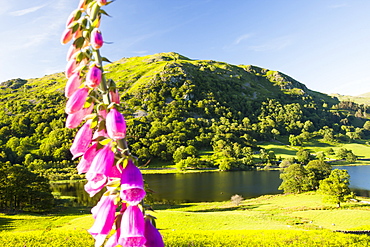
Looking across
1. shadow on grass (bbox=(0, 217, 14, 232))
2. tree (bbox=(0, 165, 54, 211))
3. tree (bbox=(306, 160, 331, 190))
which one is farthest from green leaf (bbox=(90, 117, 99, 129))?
tree (bbox=(306, 160, 331, 190))

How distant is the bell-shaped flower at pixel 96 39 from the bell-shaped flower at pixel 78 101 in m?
0.36

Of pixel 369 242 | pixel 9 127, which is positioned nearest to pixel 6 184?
pixel 369 242

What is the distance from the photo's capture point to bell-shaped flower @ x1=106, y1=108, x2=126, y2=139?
1759 millimetres

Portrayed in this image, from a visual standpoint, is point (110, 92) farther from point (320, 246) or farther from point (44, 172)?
point (44, 172)

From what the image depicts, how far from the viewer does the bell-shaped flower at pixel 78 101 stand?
6.44 ft

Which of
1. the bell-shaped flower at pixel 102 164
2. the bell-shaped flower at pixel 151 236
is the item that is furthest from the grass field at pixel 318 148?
the bell-shaped flower at pixel 102 164

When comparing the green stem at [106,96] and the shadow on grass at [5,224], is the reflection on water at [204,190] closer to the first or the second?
the shadow on grass at [5,224]

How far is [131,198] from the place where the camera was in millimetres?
1793

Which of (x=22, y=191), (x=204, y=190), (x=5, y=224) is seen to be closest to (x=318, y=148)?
(x=204, y=190)

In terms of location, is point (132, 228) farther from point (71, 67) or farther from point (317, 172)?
point (317, 172)

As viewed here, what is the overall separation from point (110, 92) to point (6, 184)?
169ft

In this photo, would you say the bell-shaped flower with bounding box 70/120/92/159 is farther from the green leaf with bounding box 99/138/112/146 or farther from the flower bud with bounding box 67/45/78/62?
the flower bud with bounding box 67/45/78/62

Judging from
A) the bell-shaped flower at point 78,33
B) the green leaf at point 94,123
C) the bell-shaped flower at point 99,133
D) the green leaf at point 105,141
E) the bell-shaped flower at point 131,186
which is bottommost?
the bell-shaped flower at point 131,186

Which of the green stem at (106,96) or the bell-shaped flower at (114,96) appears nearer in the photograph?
the green stem at (106,96)
